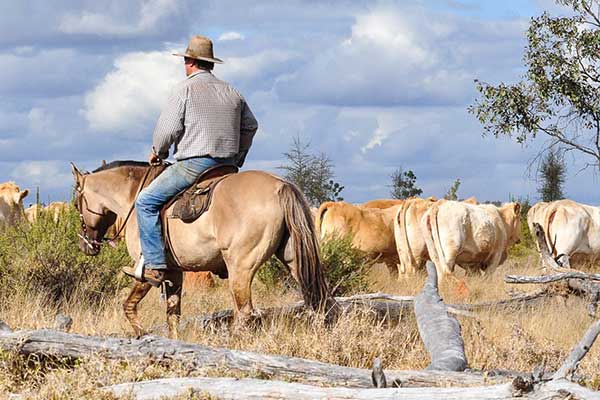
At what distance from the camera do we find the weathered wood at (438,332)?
300 inches

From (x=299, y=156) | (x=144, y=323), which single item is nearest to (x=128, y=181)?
(x=144, y=323)

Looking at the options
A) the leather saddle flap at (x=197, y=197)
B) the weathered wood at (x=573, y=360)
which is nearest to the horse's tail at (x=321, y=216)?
the leather saddle flap at (x=197, y=197)

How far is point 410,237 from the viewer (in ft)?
66.0

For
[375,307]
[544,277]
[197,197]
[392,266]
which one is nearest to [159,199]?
[197,197]

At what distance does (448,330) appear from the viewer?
8258mm

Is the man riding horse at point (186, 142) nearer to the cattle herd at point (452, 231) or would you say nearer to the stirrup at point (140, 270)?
the stirrup at point (140, 270)

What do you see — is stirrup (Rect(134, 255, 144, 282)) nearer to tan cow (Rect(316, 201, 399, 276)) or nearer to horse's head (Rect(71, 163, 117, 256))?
horse's head (Rect(71, 163, 117, 256))

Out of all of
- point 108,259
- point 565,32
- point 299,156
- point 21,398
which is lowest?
point 21,398

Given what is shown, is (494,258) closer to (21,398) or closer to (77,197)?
(77,197)

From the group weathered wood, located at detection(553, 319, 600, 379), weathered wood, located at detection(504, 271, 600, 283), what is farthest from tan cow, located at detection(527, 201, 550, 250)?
weathered wood, located at detection(553, 319, 600, 379)

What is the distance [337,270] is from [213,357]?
8.08 m

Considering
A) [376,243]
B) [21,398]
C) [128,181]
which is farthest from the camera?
[376,243]

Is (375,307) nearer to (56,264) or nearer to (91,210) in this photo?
(91,210)

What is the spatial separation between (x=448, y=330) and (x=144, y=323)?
4041mm
